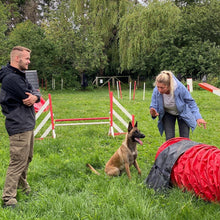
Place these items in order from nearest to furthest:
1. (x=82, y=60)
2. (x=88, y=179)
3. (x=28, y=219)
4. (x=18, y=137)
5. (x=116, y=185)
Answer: (x=28, y=219)
(x=18, y=137)
(x=116, y=185)
(x=88, y=179)
(x=82, y=60)

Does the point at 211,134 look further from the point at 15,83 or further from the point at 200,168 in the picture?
the point at 15,83

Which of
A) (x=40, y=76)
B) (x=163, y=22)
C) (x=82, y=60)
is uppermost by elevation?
(x=163, y=22)

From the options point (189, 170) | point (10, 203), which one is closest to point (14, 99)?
point (10, 203)

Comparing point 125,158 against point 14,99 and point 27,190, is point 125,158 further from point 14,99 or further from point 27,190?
point 14,99

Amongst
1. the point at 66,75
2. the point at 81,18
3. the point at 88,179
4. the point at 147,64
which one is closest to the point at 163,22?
the point at 147,64

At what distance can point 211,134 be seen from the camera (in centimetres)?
743

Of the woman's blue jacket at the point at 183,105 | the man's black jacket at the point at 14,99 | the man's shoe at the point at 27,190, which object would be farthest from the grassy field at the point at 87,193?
the woman's blue jacket at the point at 183,105

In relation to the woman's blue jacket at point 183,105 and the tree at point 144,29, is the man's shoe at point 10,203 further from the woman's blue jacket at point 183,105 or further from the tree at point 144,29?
the tree at point 144,29

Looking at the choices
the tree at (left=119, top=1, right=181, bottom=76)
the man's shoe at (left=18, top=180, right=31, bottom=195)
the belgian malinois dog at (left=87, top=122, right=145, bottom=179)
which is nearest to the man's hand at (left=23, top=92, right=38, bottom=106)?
the man's shoe at (left=18, top=180, right=31, bottom=195)

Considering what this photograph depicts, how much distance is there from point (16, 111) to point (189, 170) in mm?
2255

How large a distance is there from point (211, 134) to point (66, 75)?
20228 millimetres

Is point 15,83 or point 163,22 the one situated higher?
point 163,22

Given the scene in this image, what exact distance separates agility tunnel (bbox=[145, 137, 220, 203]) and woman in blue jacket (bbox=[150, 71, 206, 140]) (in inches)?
20.9

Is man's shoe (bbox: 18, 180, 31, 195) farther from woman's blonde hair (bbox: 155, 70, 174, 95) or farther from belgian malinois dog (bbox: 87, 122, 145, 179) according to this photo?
woman's blonde hair (bbox: 155, 70, 174, 95)
